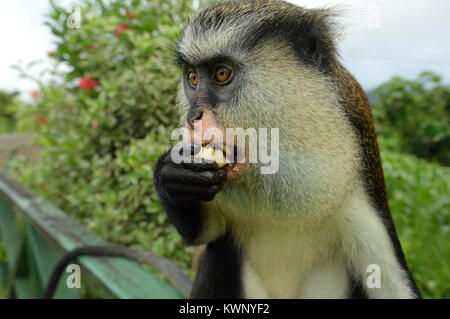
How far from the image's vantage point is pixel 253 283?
5.82 feet

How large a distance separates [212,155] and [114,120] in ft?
6.09

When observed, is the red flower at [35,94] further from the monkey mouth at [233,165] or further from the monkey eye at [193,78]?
the monkey mouth at [233,165]

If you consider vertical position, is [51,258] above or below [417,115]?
below

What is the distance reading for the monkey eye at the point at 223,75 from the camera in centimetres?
142

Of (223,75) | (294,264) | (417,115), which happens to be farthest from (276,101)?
(417,115)

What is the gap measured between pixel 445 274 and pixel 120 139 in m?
2.56

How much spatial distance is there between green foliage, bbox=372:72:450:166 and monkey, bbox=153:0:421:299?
20.5 ft

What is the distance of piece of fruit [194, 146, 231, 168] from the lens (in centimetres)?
130

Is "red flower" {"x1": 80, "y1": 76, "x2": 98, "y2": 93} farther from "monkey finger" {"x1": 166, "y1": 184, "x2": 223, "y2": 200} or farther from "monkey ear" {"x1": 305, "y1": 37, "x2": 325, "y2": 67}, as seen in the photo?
"monkey ear" {"x1": 305, "y1": 37, "x2": 325, "y2": 67}

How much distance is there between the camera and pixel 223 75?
142 centimetres

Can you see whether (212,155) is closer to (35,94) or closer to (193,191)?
(193,191)

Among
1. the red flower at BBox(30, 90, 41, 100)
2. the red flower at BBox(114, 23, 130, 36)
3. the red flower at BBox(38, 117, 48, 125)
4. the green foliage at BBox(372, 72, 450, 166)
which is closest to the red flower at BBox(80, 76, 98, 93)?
the red flower at BBox(114, 23, 130, 36)
